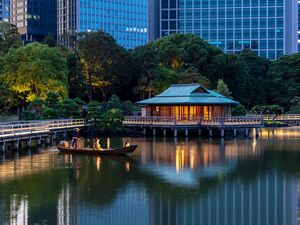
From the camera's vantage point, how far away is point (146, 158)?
146 feet

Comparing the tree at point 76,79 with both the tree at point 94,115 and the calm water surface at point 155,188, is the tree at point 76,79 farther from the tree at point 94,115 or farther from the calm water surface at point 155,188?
the calm water surface at point 155,188

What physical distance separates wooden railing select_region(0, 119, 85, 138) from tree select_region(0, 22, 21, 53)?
976 inches

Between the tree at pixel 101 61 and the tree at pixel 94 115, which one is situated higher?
the tree at pixel 101 61

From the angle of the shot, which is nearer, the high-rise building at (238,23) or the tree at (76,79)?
the tree at (76,79)

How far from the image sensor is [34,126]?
54781 millimetres

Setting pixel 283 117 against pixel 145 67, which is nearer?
pixel 145 67

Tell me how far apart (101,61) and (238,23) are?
3738 inches

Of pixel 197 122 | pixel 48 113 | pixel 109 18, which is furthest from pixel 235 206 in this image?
pixel 109 18

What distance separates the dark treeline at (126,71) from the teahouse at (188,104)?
10146mm

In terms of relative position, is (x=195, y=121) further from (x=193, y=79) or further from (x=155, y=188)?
(x=155, y=188)

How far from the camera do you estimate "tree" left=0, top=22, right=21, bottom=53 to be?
85.1 metres

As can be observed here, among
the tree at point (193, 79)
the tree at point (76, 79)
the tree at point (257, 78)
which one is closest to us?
the tree at point (193, 79)

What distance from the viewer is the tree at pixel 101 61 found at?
273 ft

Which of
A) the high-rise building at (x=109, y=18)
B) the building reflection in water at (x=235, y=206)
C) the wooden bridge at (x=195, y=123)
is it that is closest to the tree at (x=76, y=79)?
the wooden bridge at (x=195, y=123)
